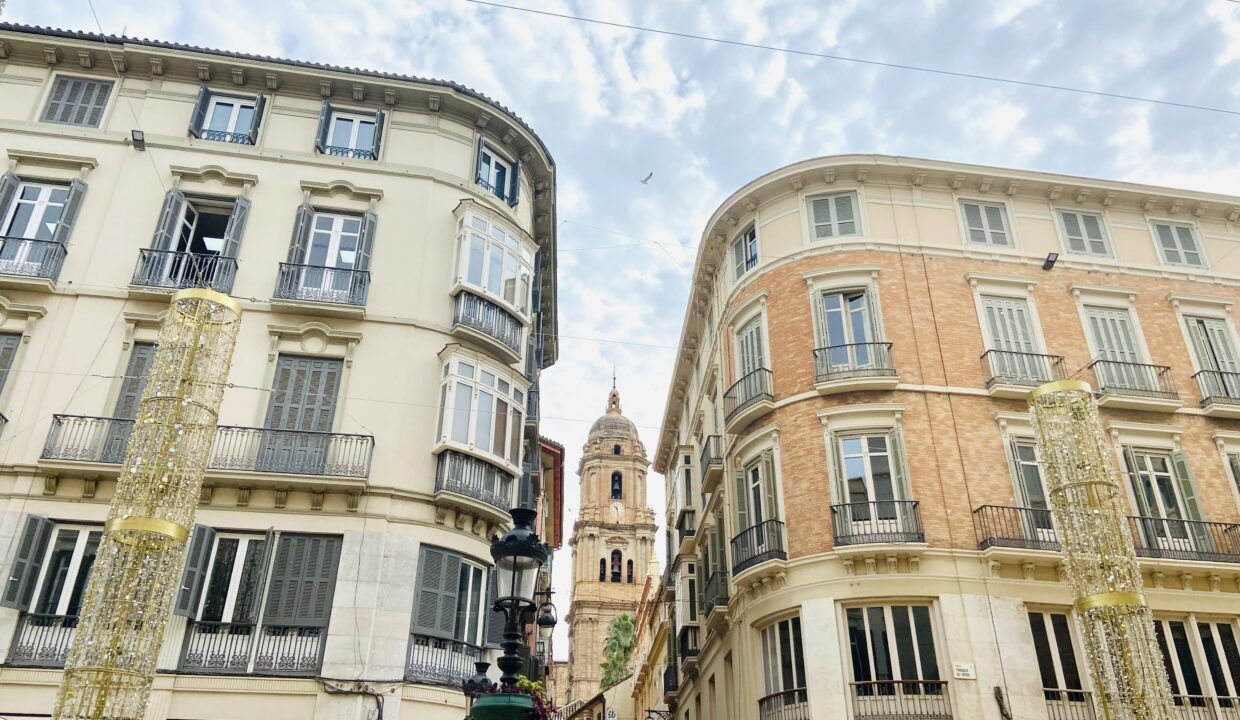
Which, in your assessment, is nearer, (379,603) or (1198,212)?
(379,603)

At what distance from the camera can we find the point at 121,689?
35.9 feet

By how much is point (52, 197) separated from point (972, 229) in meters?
21.5

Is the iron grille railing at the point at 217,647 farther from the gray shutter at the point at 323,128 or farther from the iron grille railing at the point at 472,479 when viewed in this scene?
the gray shutter at the point at 323,128

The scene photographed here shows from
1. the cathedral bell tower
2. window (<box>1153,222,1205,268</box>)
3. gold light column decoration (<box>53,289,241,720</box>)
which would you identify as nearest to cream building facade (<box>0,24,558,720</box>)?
gold light column decoration (<box>53,289,241,720</box>)

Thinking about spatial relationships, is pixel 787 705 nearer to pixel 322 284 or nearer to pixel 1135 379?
pixel 1135 379

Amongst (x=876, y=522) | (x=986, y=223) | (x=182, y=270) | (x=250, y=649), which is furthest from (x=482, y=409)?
(x=986, y=223)

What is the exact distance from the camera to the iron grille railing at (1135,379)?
1941 cm

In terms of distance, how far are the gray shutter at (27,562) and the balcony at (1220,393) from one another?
79.5 feet

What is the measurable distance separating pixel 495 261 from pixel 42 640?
11.1m

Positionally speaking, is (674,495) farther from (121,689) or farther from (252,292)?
(121,689)

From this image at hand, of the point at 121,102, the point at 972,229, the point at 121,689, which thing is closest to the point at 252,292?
the point at 121,102

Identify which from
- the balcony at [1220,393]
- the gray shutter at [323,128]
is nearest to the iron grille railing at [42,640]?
the gray shutter at [323,128]

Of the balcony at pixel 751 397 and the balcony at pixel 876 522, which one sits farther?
the balcony at pixel 751 397

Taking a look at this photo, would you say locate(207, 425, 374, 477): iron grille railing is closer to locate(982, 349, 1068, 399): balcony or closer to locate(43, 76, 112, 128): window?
→ locate(43, 76, 112, 128): window
